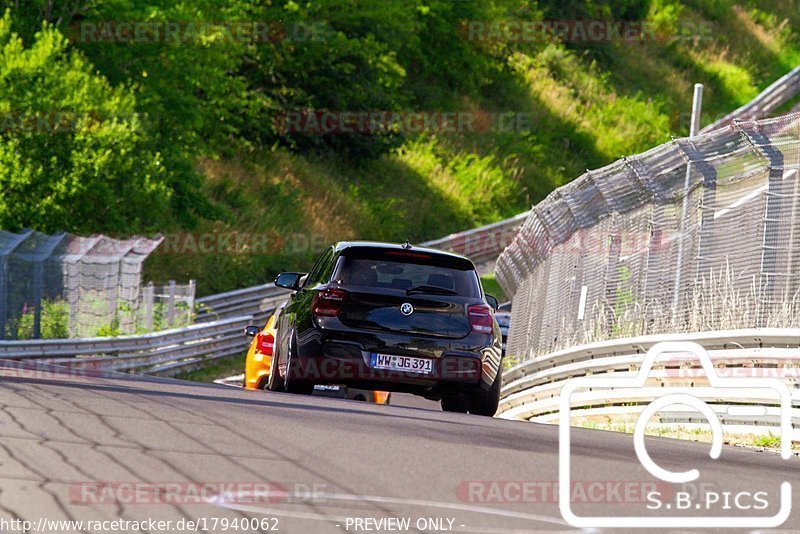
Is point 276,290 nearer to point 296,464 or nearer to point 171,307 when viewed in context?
point 171,307

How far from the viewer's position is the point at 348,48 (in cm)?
5559

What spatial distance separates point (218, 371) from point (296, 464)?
24.5m

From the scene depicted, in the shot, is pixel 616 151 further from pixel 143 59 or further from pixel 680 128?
pixel 143 59

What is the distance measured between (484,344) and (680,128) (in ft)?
190

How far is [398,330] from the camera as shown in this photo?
550 inches

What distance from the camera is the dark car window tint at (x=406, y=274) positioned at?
14.3 meters

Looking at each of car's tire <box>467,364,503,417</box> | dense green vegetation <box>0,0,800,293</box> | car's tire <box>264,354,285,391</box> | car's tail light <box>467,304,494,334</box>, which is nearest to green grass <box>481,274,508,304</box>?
dense green vegetation <box>0,0,800,293</box>

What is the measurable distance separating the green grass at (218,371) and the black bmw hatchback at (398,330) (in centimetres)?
1693

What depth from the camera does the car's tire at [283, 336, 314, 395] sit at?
1431cm

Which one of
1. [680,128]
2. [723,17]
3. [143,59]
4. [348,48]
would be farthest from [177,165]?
[723,17]

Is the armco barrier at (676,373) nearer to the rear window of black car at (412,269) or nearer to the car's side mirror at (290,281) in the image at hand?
the rear window of black car at (412,269)

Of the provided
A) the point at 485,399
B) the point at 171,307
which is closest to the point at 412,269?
the point at 485,399

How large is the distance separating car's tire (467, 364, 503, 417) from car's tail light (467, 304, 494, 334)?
456 millimetres

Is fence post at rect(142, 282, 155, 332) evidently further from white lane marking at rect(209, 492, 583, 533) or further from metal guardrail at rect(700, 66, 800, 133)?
metal guardrail at rect(700, 66, 800, 133)
